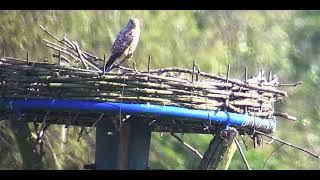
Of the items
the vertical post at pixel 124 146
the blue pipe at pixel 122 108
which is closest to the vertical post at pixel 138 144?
the vertical post at pixel 124 146

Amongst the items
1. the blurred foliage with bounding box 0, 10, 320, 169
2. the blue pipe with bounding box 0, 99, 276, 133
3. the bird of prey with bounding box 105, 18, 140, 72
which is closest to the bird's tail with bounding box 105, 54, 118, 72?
the bird of prey with bounding box 105, 18, 140, 72

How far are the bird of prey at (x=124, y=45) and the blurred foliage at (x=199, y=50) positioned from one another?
2.92 metres

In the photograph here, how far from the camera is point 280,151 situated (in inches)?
383

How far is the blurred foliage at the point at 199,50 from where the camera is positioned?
8422 mm

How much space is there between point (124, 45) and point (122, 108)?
2.88ft

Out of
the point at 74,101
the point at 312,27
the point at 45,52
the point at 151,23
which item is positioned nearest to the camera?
the point at 74,101

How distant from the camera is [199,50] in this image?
938 centimetres

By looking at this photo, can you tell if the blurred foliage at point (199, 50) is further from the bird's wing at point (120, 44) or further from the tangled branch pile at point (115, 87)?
the tangled branch pile at point (115, 87)

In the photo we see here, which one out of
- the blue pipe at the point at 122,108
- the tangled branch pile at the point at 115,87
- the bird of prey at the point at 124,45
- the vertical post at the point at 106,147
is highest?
the bird of prey at the point at 124,45

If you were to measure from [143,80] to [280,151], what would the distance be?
18.7 feet

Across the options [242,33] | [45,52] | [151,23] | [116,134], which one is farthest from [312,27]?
[116,134]

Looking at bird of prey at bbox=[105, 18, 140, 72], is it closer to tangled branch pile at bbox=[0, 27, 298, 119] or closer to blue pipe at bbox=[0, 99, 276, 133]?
tangled branch pile at bbox=[0, 27, 298, 119]

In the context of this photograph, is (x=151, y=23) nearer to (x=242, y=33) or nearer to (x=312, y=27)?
(x=242, y=33)

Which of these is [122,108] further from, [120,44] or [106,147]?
[120,44]
